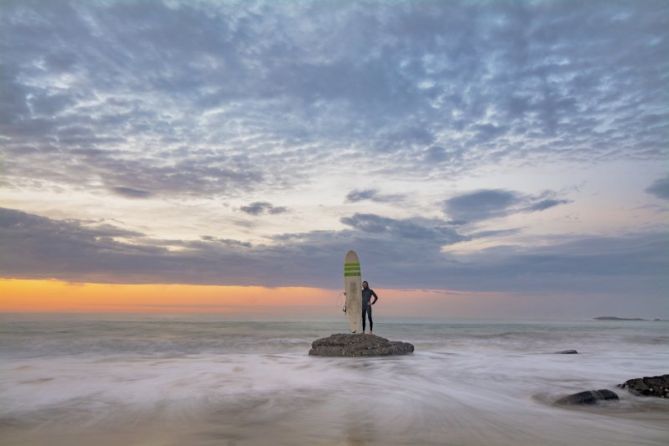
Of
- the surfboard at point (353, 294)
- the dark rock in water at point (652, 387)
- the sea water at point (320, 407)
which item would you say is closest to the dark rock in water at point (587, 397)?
the sea water at point (320, 407)

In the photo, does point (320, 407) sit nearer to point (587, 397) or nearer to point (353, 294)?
point (587, 397)

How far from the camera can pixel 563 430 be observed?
6969 millimetres

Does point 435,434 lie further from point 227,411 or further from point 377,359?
point 377,359

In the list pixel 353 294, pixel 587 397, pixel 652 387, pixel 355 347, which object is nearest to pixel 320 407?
pixel 587 397

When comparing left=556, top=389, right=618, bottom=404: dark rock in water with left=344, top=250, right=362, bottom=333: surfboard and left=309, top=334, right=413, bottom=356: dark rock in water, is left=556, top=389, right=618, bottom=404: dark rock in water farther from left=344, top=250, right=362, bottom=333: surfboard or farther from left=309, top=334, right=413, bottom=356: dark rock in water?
left=344, top=250, right=362, bottom=333: surfboard

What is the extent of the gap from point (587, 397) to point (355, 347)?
35.5 feet

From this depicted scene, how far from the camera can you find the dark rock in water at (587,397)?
9.02 m

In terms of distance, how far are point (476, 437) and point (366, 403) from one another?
2.78 m

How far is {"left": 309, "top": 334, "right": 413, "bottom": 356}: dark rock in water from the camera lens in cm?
1902

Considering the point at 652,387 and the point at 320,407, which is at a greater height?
the point at 652,387

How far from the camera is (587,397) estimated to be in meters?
9.10

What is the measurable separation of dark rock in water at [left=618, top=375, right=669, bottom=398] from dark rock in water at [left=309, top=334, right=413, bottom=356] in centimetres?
1002

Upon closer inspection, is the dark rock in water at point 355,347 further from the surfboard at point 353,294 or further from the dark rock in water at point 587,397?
the dark rock in water at point 587,397

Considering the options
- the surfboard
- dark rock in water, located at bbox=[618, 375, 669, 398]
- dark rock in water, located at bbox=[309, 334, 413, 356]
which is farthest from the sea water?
the surfboard
